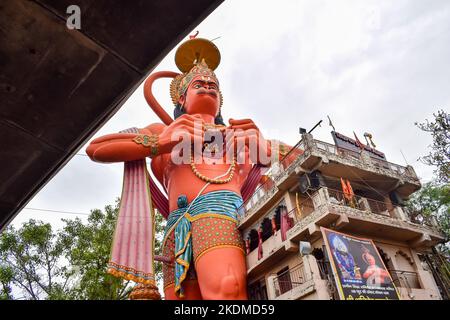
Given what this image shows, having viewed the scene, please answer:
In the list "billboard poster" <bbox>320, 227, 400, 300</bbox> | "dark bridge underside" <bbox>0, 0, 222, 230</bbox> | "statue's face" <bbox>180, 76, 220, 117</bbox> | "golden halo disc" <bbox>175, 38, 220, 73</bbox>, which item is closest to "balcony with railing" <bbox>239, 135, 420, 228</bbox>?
"billboard poster" <bbox>320, 227, 400, 300</bbox>

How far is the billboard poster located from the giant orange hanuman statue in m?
2.33

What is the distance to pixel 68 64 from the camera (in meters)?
2.02

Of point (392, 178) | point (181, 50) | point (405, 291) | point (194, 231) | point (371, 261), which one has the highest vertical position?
point (181, 50)

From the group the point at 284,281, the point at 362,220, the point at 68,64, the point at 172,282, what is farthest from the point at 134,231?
the point at 68,64

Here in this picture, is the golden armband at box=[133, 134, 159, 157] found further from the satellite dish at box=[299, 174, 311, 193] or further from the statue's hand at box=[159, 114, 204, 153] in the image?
the satellite dish at box=[299, 174, 311, 193]

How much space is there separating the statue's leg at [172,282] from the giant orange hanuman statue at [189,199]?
23 mm

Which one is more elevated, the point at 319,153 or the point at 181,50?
the point at 181,50

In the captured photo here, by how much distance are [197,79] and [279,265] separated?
6.44 meters

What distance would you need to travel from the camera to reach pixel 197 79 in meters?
11.0

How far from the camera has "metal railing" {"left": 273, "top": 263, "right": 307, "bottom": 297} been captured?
1018cm

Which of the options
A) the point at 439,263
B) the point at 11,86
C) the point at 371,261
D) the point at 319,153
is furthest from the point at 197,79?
the point at 439,263

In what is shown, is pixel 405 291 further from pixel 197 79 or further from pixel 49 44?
pixel 49 44

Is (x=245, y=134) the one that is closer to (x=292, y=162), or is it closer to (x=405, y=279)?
(x=292, y=162)

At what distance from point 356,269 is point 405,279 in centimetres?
272
